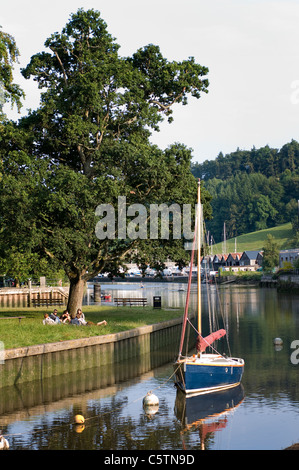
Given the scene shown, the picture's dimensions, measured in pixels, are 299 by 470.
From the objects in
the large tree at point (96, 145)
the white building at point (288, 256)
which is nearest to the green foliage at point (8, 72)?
the large tree at point (96, 145)

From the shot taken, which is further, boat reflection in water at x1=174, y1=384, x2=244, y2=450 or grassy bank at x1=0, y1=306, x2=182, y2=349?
grassy bank at x1=0, y1=306, x2=182, y2=349

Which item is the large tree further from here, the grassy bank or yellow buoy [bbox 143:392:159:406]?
yellow buoy [bbox 143:392:159:406]

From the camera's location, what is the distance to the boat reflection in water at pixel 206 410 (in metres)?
28.1

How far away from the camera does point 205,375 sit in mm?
33625

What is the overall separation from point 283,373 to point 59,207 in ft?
60.6

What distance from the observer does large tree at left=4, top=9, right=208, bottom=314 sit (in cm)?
4653

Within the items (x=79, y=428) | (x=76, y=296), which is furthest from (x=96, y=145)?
(x=79, y=428)

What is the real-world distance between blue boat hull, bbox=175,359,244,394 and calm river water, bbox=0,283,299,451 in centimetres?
59

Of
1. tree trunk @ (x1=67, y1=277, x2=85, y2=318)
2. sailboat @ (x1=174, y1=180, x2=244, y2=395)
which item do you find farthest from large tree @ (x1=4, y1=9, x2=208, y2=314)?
sailboat @ (x1=174, y1=180, x2=244, y2=395)

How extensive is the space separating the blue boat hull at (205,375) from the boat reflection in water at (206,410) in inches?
14.0

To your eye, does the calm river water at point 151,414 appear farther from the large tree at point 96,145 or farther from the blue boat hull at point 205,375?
the large tree at point 96,145
